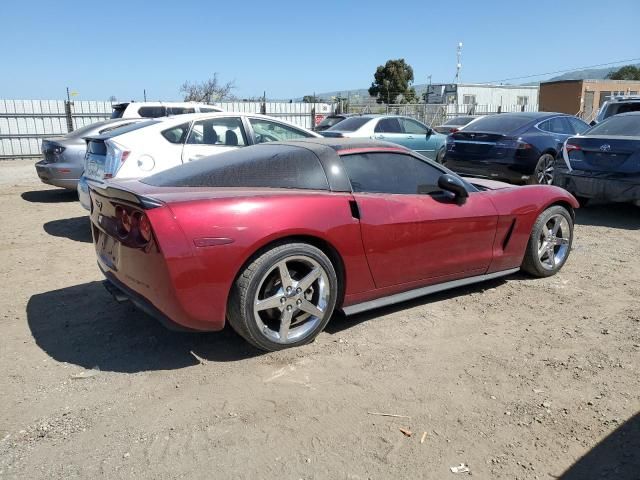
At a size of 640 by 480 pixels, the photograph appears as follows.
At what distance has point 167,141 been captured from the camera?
6594 mm

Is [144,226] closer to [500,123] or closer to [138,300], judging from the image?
[138,300]

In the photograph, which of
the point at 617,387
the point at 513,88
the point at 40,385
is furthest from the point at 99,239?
the point at 513,88

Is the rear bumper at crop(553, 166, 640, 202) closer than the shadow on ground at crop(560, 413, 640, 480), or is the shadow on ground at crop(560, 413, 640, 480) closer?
the shadow on ground at crop(560, 413, 640, 480)

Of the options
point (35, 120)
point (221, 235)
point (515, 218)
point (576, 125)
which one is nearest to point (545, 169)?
point (576, 125)

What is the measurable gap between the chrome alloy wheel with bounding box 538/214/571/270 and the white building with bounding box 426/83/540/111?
35607 mm

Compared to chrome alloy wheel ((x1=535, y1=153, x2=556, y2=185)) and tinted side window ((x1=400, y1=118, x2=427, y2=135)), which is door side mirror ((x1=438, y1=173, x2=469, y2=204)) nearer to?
chrome alloy wheel ((x1=535, y1=153, x2=556, y2=185))

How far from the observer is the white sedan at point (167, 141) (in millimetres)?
6176

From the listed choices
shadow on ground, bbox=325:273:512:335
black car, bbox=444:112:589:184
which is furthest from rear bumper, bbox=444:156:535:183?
shadow on ground, bbox=325:273:512:335

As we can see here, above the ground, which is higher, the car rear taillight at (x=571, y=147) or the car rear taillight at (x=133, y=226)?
the car rear taillight at (x=571, y=147)

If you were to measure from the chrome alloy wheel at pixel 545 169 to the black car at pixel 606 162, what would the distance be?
0.84 m

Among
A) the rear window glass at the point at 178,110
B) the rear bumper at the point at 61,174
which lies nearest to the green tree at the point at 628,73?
the rear window glass at the point at 178,110

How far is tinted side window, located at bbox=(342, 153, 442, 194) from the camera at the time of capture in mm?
3896

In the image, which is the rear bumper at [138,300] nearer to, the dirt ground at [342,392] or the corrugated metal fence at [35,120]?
the dirt ground at [342,392]

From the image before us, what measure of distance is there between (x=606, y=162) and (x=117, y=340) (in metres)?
6.87
